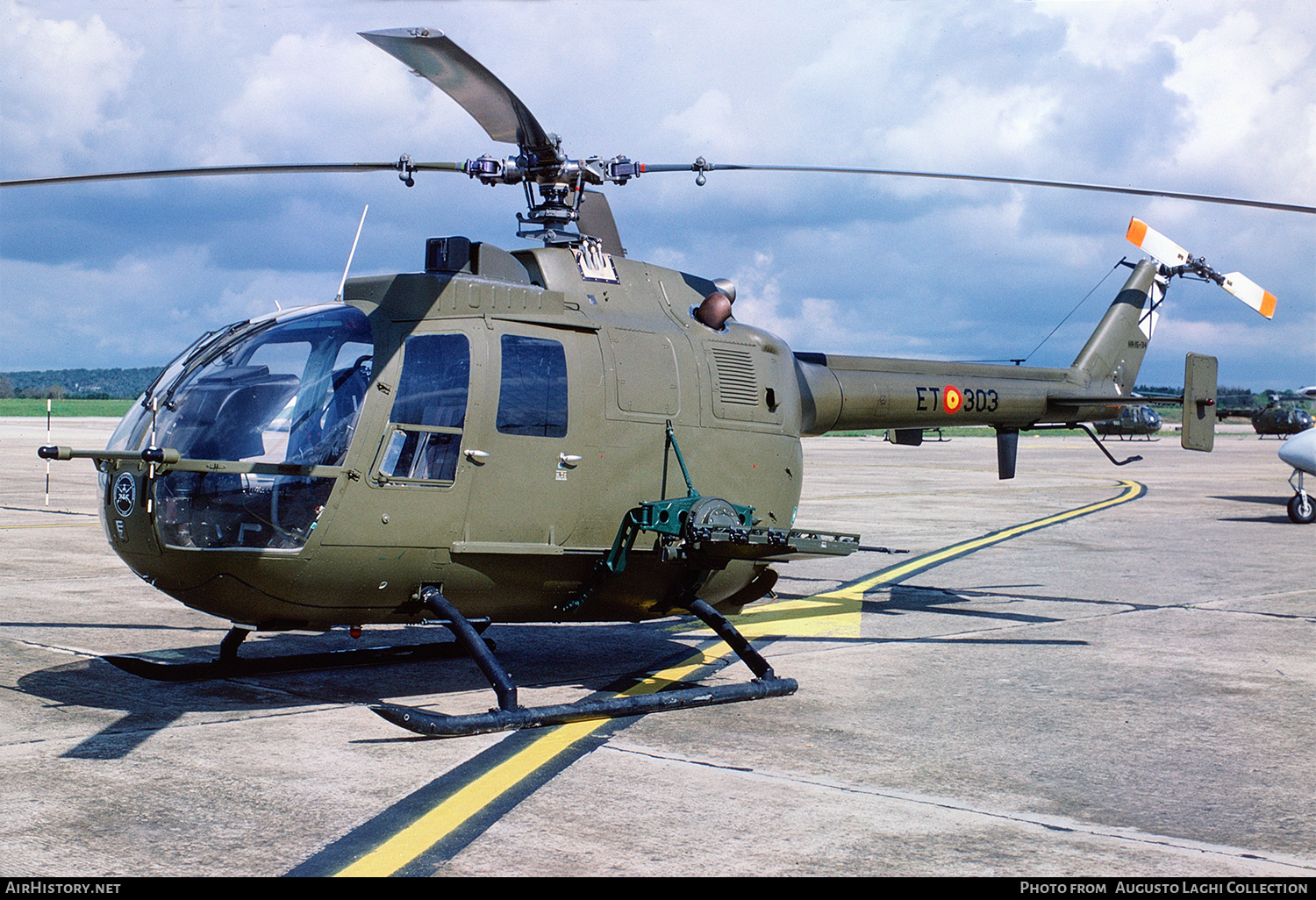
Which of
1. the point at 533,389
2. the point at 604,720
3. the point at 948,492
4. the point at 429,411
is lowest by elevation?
the point at 604,720

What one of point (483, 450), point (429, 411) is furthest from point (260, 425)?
point (483, 450)

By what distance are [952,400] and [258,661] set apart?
637cm

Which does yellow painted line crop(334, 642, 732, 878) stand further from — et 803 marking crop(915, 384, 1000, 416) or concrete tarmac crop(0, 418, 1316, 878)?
et 803 marking crop(915, 384, 1000, 416)

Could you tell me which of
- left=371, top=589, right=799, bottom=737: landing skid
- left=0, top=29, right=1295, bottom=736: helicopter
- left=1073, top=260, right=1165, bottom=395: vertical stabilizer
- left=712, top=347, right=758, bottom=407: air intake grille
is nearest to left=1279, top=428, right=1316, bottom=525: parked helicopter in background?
left=1073, top=260, right=1165, bottom=395: vertical stabilizer

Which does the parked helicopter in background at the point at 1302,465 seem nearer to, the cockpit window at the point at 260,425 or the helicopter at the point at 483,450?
the helicopter at the point at 483,450

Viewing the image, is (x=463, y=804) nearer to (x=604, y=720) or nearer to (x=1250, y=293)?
(x=604, y=720)

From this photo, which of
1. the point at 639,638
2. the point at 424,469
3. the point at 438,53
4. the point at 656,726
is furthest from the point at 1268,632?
the point at 438,53

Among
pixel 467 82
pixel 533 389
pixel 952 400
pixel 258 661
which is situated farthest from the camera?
pixel 952 400

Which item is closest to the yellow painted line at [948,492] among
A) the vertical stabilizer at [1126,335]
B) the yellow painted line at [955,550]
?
the yellow painted line at [955,550]

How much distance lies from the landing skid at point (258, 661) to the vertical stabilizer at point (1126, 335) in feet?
25.4

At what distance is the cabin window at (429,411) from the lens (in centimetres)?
639

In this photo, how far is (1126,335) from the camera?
1320 centimetres

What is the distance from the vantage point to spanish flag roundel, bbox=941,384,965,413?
10641mm

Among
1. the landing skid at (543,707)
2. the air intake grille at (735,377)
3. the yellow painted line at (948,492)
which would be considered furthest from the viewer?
the yellow painted line at (948,492)
